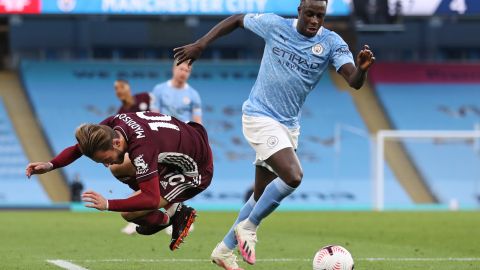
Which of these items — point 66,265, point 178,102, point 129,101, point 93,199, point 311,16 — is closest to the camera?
point 93,199

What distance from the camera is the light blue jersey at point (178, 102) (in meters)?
13.0

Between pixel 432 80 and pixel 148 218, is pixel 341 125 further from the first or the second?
pixel 148 218

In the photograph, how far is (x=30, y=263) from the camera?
8.88m

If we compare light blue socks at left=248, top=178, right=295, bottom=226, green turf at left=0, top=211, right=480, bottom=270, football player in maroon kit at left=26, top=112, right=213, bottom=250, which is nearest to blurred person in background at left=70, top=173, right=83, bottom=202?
green turf at left=0, top=211, right=480, bottom=270

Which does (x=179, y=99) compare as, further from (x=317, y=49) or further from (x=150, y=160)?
(x=150, y=160)

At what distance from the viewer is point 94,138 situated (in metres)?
6.82

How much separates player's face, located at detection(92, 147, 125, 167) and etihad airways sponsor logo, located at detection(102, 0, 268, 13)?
55.3ft

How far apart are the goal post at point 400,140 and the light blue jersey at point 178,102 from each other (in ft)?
37.2

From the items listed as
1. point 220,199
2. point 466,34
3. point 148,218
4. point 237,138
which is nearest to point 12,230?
point 148,218

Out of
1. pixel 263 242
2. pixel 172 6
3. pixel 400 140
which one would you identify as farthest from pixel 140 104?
pixel 400 140

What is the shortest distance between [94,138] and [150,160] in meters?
0.42

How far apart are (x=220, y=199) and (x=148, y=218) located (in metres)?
18.9

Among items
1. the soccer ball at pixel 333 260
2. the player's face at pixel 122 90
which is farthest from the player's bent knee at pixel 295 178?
the player's face at pixel 122 90

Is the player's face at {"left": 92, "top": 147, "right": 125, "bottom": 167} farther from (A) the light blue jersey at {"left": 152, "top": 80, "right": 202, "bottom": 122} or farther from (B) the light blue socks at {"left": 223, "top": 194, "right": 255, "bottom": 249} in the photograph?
(A) the light blue jersey at {"left": 152, "top": 80, "right": 202, "bottom": 122}
